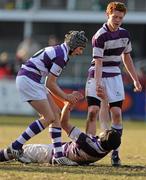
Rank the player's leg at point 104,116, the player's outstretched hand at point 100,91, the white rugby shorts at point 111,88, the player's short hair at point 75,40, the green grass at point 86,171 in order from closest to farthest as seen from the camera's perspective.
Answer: the green grass at point 86,171 → the player's short hair at point 75,40 → the player's outstretched hand at point 100,91 → the white rugby shorts at point 111,88 → the player's leg at point 104,116

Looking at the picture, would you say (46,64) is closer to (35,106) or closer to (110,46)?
(35,106)

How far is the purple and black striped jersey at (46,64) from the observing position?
1150cm

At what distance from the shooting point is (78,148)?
11.7m

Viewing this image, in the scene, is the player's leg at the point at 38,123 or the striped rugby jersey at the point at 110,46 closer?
the player's leg at the point at 38,123

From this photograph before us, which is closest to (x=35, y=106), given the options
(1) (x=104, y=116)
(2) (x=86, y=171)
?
(2) (x=86, y=171)

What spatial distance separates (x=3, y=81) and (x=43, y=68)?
1793 centimetres

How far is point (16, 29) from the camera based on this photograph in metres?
43.2

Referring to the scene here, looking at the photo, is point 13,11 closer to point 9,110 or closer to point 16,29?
point 16,29

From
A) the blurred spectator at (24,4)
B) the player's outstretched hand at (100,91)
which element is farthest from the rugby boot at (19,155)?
the blurred spectator at (24,4)

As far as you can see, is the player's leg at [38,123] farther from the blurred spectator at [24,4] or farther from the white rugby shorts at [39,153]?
the blurred spectator at [24,4]

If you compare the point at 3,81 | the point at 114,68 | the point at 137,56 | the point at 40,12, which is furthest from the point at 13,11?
the point at 114,68

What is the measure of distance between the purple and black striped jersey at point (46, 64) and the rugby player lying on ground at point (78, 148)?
0.70m

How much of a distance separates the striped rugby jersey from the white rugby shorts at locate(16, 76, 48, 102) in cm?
99

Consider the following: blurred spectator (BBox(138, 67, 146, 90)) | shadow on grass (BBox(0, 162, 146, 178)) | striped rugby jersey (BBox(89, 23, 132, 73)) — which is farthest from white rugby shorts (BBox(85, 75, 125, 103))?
blurred spectator (BBox(138, 67, 146, 90))
